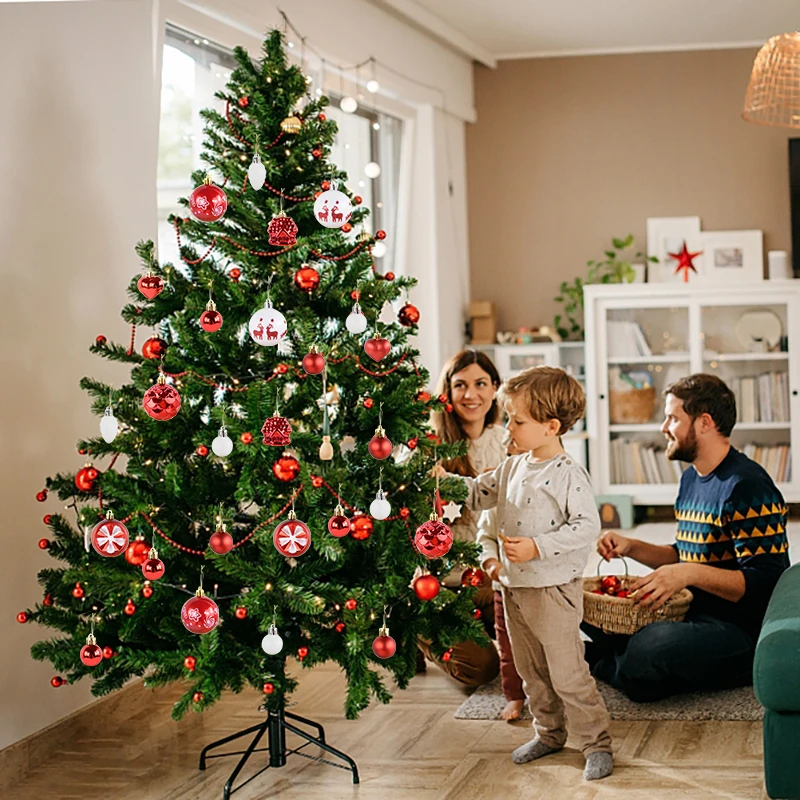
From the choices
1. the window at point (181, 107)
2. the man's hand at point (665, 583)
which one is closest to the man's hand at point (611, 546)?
the man's hand at point (665, 583)

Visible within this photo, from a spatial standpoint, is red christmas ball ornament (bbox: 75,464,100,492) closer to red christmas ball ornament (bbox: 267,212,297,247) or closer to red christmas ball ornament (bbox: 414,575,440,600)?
red christmas ball ornament (bbox: 267,212,297,247)

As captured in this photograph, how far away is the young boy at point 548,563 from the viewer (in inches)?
107

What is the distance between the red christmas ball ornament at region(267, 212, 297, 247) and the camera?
2.59 metres

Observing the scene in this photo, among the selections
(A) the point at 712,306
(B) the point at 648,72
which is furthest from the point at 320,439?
(B) the point at 648,72

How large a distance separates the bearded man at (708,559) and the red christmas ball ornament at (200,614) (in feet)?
3.90

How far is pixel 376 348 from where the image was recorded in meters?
2.55

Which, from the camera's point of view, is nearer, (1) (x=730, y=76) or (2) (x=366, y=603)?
(2) (x=366, y=603)

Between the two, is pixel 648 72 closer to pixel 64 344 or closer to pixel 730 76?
pixel 730 76

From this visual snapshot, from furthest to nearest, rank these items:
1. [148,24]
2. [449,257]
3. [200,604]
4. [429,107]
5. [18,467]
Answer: [449,257] < [429,107] < [148,24] < [18,467] < [200,604]

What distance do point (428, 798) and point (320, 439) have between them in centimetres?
87

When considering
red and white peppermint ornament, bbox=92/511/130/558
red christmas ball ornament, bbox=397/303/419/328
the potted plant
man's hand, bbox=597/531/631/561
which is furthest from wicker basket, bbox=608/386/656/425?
red and white peppermint ornament, bbox=92/511/130/558

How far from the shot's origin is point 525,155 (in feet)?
22.1

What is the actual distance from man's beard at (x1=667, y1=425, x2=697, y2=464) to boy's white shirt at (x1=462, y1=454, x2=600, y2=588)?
1.89 ft

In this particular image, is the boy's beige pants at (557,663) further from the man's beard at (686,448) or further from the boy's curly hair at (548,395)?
the man's beard at (686,448)
